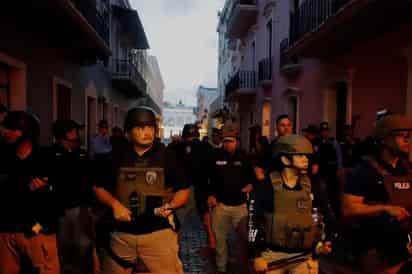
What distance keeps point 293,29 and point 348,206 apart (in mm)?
9943

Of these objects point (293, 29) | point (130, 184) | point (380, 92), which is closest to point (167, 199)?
point (130, 184)

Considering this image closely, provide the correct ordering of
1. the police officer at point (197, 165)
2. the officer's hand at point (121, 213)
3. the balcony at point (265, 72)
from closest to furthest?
1. the officer's hand at point (121, 213)
2. the police officer at point (197, 165)
3. the balcony at point (265, 72)

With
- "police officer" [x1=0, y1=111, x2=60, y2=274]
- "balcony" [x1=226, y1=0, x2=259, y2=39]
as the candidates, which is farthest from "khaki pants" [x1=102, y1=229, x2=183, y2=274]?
"balcony" [x1=226, y1=0, x2=259, y2=39]

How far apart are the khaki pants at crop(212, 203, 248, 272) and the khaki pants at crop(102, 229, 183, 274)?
1717mm

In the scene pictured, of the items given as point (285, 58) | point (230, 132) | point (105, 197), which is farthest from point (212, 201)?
point (285, 58)

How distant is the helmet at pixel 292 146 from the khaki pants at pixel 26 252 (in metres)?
1.84

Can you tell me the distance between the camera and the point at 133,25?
19.5 metres

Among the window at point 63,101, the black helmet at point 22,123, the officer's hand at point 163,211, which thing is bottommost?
the officer's hand at point 163,211

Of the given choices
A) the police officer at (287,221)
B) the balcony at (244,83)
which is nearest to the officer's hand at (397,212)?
the police officer at (287,221)

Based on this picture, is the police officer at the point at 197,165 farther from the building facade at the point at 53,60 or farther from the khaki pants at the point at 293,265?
the building facade at the point at 53,60

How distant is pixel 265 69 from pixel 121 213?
14.0 meters

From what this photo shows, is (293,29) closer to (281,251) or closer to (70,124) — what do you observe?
(70,124)

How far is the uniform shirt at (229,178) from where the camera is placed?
4.64 m

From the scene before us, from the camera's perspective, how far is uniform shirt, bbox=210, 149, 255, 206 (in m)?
4.64
